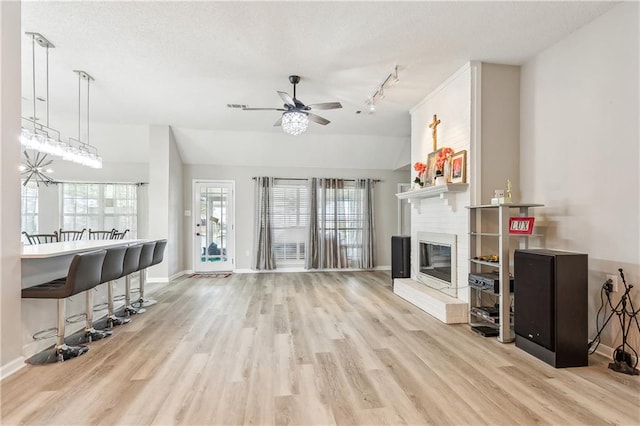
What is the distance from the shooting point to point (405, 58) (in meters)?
3.50

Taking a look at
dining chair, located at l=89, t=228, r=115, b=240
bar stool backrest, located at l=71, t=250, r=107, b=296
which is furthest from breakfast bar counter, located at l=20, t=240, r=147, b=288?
dining chair, located at l=89, t=228, r=115, b=240

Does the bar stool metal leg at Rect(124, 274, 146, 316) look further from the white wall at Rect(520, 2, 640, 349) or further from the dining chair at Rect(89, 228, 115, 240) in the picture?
the white wall at Rect(520, 2, 640, 349)

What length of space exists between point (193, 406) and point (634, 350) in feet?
11.3

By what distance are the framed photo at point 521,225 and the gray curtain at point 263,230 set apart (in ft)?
16.7

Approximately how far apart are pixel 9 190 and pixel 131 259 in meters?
1.39

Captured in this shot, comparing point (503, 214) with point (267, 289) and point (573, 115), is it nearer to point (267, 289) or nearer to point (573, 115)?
point (573, 115)

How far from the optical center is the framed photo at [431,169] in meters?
4.34

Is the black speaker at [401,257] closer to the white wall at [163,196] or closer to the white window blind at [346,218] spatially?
the white window blind at [346,218]

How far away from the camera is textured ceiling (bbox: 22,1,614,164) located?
2662mm

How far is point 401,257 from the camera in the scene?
17.6ft

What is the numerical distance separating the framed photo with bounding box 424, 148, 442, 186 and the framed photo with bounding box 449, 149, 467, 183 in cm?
34

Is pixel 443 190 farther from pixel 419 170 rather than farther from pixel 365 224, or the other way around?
pixel 365 224

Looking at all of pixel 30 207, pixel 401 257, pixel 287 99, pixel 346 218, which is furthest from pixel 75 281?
pixel 30 207

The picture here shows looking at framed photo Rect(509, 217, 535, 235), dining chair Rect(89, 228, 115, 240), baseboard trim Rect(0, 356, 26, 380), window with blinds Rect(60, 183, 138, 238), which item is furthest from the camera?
window with blinds Rect(60, 183, 138, 238)
